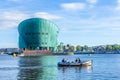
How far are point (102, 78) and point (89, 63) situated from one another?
107ft

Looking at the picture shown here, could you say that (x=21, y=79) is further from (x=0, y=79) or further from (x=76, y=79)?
(x=76, y=79)

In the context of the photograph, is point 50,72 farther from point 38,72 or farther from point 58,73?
point 58,73

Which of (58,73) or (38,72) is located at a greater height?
(38,72)

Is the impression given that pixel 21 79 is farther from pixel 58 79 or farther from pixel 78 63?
pixel 78 63

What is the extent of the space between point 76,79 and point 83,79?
994mm

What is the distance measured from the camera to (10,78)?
56688mm

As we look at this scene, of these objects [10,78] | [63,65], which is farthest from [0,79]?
[63,65]

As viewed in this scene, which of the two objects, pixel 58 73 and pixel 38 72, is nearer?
pixel 58 73

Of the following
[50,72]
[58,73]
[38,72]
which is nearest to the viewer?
[58,73]

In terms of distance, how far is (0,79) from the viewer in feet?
180

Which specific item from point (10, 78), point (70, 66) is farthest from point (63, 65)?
point (10, 78)

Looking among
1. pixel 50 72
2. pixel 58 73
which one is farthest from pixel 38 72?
pixel 58 73

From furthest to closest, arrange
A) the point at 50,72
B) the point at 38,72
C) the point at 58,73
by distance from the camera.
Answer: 1. the point at 50,72
2. the point at 38,72
3. the point at 58,73

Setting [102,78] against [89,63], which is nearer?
[102,78]
